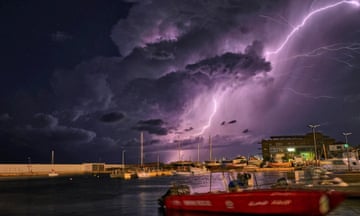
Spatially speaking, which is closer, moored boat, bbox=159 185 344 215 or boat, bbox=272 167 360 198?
moored boat, bbox=159 185 344 215

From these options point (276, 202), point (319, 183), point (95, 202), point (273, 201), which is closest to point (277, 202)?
point (276, 202)

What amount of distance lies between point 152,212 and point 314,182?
678 inches

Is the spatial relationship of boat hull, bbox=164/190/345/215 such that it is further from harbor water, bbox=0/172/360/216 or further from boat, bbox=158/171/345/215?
harbor water, bbox=0/172/360/216

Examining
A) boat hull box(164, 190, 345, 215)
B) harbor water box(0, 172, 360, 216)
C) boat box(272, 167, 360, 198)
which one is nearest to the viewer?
boat hull box(164, 190, 345, 215)

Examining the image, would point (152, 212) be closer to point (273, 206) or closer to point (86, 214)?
point (86, 214)

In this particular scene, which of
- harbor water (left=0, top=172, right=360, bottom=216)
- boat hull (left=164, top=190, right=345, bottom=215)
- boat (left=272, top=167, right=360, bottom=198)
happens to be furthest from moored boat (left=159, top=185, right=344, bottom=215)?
boat (left=272, top=167, right=360, bottom=198)

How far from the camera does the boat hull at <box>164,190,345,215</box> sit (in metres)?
21.9

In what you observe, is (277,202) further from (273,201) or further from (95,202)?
(95,202)

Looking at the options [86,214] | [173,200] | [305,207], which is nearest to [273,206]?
[305,207]

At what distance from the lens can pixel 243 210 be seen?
2355 centimetres

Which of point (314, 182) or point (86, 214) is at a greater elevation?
point (314, 182)

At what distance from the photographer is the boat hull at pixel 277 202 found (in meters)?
21.9

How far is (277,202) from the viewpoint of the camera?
73.5 ft

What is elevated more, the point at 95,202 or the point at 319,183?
the point at 319,183
